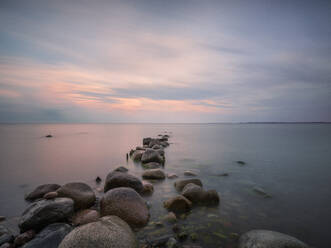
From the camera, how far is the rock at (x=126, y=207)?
5.39 metres

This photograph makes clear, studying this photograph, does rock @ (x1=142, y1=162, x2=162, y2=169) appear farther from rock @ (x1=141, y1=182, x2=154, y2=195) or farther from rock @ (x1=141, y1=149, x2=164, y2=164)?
rock @ (x1=141, y1=182, x2=154, y2=195)

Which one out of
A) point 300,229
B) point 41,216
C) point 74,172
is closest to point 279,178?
point 300,229

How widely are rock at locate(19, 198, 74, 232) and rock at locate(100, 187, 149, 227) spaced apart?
42.3 inches

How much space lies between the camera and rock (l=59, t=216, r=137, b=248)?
11.0ft

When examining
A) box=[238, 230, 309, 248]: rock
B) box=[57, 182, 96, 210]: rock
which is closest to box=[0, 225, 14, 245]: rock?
box=[57, 182, 96, 210]: rock

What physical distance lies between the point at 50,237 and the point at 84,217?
126 cm

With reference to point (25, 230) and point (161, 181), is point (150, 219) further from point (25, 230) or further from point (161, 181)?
point (161, 181)

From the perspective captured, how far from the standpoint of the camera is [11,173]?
12.6 metres

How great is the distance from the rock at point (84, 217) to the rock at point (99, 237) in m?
1.84

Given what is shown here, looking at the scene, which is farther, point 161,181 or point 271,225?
point 161,181

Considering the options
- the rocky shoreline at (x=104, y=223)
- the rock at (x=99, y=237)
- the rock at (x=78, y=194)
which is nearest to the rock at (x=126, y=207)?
the rocky shoreline at (x=104, y=223)

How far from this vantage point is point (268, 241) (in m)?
4.04

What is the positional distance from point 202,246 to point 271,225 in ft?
9.11

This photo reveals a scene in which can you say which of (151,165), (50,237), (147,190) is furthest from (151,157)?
(50,237)
